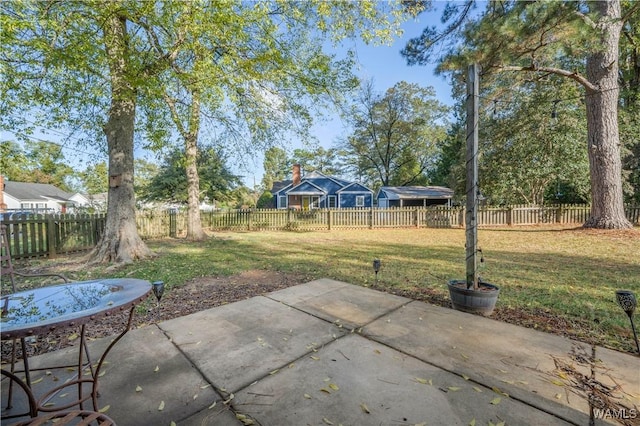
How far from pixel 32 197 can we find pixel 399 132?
38540mm

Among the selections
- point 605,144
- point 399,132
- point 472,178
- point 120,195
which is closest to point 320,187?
point 399,132

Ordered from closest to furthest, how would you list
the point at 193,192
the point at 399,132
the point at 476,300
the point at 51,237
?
1. the point at 476,300
2. the point at 51,237
3. the point at 193,192
4. the point at 399,132

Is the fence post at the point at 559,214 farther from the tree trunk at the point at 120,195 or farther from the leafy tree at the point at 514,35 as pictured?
the tree trunk at the point at 120,195

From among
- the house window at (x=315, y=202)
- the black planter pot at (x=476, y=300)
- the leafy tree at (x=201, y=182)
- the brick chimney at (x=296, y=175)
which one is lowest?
the black planter pot at (x=476, y=300)


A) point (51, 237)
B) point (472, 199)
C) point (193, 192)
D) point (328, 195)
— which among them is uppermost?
point (328, 195)

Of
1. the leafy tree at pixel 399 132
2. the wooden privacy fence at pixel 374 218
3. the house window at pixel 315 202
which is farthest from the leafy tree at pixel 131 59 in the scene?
the leafy tree at pixel 399 132

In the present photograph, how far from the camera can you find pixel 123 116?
242 inches

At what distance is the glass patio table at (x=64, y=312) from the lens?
1193 millimetres

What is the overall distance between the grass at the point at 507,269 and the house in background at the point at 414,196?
14617mm

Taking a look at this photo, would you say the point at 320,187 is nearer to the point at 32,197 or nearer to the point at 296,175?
the point at 296,175

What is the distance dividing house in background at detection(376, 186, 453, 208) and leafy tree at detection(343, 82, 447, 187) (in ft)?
19.9

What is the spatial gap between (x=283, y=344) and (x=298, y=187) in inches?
876

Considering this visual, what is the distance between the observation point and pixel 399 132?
28.5m

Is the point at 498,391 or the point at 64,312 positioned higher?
the point at 64,312
